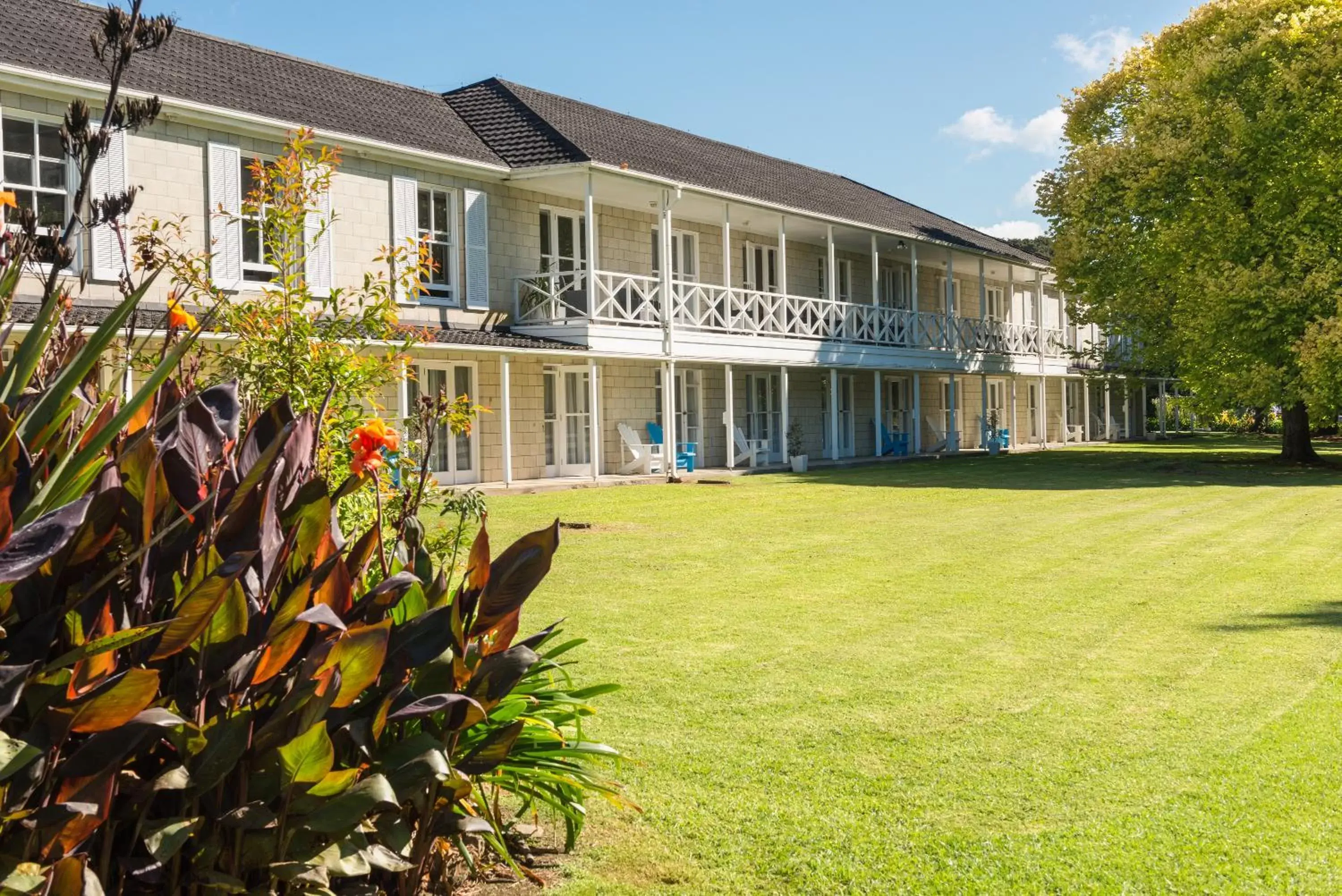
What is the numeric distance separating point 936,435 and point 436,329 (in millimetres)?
20577

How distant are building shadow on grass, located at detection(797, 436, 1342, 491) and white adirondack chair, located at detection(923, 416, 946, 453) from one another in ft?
5.50

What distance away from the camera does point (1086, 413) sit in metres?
41.8

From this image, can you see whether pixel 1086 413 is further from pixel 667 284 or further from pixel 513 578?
pixel 513 578

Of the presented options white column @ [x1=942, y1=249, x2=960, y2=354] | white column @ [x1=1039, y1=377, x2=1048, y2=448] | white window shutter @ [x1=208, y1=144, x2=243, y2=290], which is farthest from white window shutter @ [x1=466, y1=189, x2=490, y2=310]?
white column @ [x1=1039, y1=377, x2=1048, y2=448]

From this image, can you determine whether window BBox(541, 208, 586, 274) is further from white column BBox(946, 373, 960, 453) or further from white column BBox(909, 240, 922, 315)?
white column BBox(946, 373, 960, 453)

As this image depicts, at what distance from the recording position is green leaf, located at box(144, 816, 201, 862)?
90.1 inches

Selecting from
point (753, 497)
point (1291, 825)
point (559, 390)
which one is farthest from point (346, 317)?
point (559, 390)

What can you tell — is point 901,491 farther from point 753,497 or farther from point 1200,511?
point 1200,511

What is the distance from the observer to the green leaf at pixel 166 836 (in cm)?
229

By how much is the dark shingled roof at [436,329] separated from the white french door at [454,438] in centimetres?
80

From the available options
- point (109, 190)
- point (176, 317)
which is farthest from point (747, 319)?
point (176, 317)

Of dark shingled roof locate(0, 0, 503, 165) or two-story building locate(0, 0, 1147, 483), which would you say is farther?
two-story building locate(0, 0, 1147, 483)

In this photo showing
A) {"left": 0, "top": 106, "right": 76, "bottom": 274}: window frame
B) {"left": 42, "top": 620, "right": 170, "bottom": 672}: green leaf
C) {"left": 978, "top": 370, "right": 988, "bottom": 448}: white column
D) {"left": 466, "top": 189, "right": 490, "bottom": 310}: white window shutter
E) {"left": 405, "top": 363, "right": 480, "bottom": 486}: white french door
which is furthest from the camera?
{"left": 978, "top": 370, "right": 988, "bottom": 448}: white column

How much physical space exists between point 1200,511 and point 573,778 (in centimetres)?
1417
